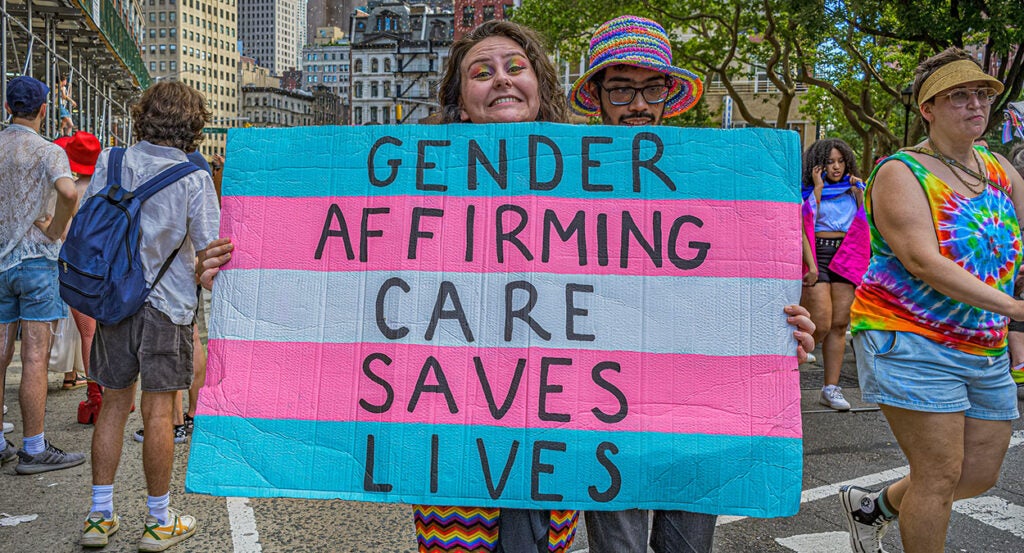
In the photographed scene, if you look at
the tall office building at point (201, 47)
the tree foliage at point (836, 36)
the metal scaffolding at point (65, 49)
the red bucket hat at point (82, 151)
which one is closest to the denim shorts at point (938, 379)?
the red bucket hat at point (82, 151)

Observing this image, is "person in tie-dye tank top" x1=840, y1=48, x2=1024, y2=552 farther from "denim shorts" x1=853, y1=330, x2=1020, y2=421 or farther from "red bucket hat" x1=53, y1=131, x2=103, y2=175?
"red bucket hat" x1=53, y1=131, x2=103, y2=175

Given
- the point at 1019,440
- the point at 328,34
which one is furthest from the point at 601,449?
the point at 328,34

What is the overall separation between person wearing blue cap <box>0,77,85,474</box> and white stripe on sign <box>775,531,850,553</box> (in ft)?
12.3

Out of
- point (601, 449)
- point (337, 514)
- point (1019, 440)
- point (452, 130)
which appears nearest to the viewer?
point (601, 449)

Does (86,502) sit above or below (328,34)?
below

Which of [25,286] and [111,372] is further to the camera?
[25,286]

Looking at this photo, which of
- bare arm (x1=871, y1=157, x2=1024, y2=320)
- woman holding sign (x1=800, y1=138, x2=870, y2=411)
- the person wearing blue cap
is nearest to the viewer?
bare arm (x1=871, y1=157, x2=1024, y2=320)

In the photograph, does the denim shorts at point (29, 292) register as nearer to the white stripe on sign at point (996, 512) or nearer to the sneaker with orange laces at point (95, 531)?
the sneaker with orange laces at point (95, 531)

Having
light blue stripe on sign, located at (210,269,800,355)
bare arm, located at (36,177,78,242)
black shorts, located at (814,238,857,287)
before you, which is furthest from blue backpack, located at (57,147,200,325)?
black shorts, located at (814,238,857,287)

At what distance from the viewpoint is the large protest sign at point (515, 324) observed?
6.58 ft

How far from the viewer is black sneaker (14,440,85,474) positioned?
177 inches

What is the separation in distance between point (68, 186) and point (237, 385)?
9.68 ft

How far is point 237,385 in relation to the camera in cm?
208

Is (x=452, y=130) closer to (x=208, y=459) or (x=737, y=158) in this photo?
(x=737, y=158)
